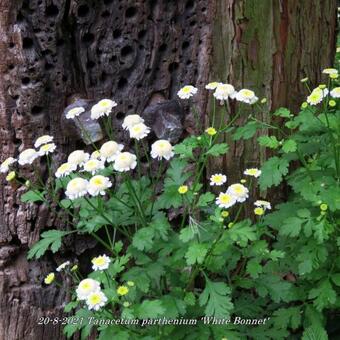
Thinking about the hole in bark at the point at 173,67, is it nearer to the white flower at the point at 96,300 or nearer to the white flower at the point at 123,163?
the white flower at the point at 123,163

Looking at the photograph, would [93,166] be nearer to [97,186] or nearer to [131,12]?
[97,186]

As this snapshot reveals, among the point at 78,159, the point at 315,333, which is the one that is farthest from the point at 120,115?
the point at 315,333

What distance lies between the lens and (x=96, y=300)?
1874mm

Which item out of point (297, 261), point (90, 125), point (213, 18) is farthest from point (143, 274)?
point (213, 18)

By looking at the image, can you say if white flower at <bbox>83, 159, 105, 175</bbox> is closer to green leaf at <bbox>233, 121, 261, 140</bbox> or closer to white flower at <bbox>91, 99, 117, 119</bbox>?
white flower at <bbox>91, 99, 117, 119</bbox>

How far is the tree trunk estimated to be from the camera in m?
2.66

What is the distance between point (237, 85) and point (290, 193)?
62 cm

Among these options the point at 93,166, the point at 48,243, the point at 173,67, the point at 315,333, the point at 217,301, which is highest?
the point at 173,67

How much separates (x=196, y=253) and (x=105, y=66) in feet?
3.86

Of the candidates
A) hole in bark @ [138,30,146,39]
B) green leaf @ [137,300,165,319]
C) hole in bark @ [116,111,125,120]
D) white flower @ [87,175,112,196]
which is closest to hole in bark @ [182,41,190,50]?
hole in bark @ [138,30,146,39]

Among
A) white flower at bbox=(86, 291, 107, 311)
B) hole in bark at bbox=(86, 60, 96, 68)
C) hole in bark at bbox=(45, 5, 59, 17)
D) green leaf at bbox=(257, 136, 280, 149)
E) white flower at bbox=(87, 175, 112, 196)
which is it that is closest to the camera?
white flower at bbox=(86, 291, 107, 311)

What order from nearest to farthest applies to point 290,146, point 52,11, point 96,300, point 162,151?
point 96,300 < point 162,151 < point 290,146 < point 52,11

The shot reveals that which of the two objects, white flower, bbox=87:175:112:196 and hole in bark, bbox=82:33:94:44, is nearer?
white flower, bbox=87:175:112:196

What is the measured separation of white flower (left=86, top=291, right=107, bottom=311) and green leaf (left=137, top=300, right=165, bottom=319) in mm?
159
